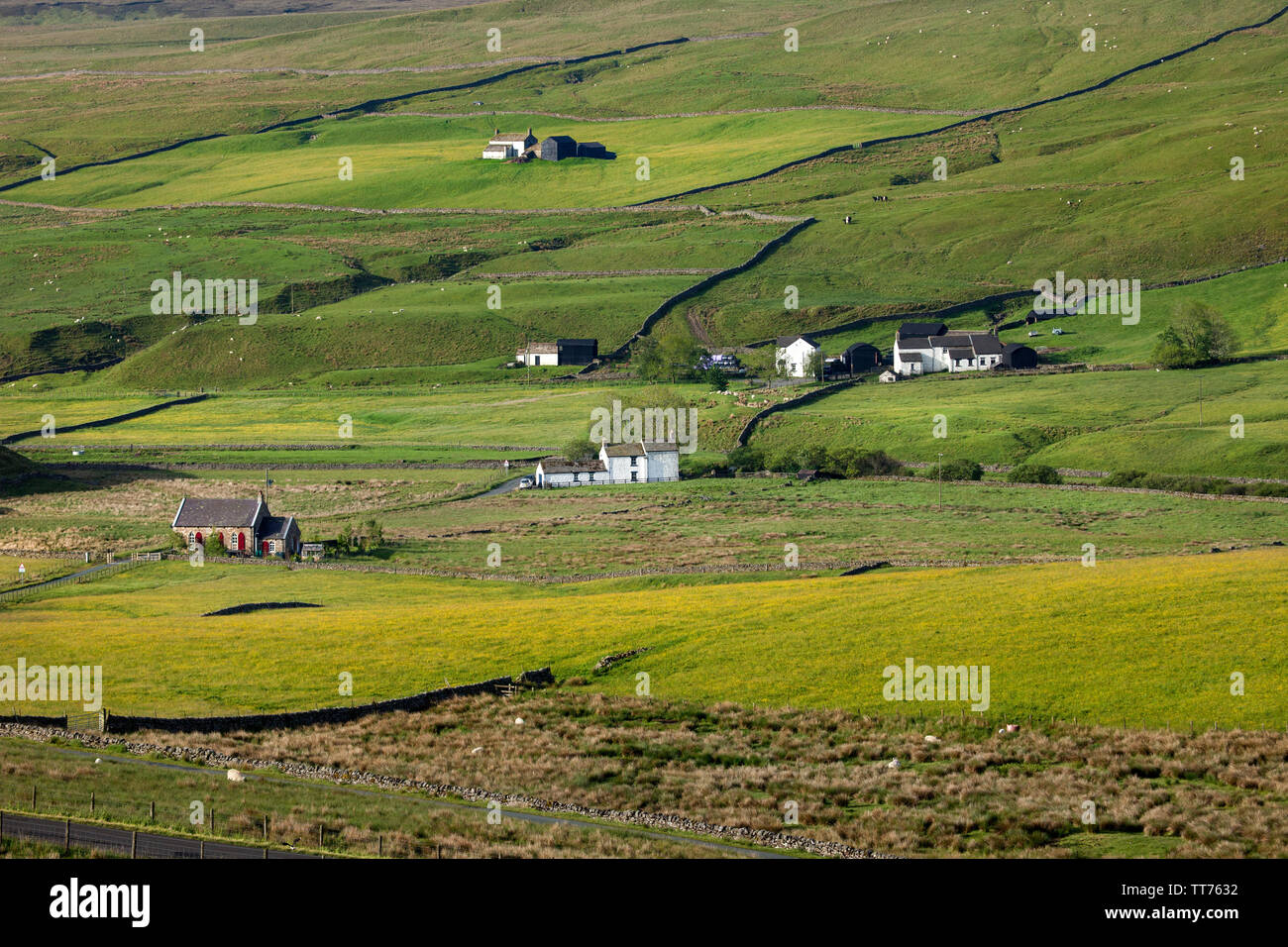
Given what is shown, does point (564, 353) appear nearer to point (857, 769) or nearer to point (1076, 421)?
point (1076, 421)

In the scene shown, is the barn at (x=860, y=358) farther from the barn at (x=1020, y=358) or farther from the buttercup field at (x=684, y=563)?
the barn at (x=1020, y=358)

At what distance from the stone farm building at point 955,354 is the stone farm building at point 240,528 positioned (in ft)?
258

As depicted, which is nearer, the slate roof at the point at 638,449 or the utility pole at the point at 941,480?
the utility pole at the point at 941,480

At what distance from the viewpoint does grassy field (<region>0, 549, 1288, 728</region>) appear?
1722 inches

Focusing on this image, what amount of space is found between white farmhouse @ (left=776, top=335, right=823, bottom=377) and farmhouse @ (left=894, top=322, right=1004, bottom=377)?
903 cm

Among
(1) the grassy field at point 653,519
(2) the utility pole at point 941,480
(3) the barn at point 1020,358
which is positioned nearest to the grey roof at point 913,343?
(3) the barn at point 1020,358

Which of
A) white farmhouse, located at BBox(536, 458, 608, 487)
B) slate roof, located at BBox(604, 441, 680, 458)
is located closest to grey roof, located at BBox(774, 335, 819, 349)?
slate roof, located at BBox(604, 441, 680, 458)

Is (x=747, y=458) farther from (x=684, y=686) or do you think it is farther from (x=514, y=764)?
(x=514, y=764)

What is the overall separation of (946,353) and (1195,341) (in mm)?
24115

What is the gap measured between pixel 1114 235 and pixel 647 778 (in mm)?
160203

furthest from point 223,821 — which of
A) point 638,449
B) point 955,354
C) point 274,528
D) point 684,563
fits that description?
point 955,354

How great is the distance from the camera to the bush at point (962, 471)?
101m

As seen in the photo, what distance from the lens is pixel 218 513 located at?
276ft
